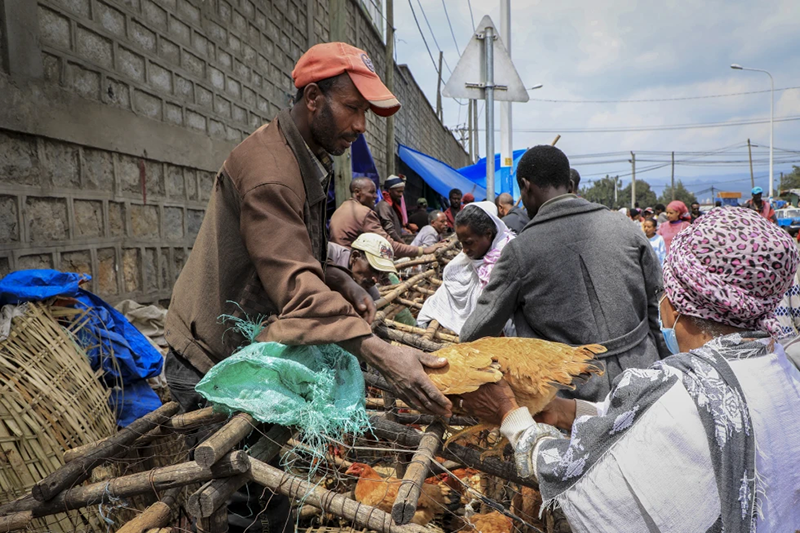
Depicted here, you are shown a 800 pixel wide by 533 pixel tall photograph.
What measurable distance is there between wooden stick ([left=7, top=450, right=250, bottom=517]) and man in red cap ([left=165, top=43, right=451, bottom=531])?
38cm

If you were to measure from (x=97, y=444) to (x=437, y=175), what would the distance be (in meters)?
13.0

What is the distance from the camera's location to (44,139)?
3486 millimetres

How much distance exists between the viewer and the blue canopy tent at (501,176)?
322 inches

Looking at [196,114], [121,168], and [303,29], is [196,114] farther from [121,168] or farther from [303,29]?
[303,29]

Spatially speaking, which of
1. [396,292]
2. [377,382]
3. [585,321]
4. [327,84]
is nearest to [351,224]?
[396,292]

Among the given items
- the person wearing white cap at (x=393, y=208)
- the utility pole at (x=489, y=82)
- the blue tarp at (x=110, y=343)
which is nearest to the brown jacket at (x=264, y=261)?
the blue tarp at (x=110, y=343)

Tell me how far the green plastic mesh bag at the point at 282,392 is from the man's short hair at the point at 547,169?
4.98ft

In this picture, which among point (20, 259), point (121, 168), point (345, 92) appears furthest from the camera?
point (121, 168)

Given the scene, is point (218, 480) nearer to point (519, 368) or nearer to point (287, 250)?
point (287, 250)

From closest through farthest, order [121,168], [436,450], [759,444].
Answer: [759,444] → [436,450] → [121,168]

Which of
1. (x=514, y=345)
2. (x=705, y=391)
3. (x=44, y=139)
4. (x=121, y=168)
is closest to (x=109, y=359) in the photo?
(x=44, y=139)

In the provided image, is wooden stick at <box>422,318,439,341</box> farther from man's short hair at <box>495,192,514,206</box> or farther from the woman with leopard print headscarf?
man's short hair at <box>495,192,514,206</box>

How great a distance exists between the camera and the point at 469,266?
157 inches

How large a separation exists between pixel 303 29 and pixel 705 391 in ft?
30.4
